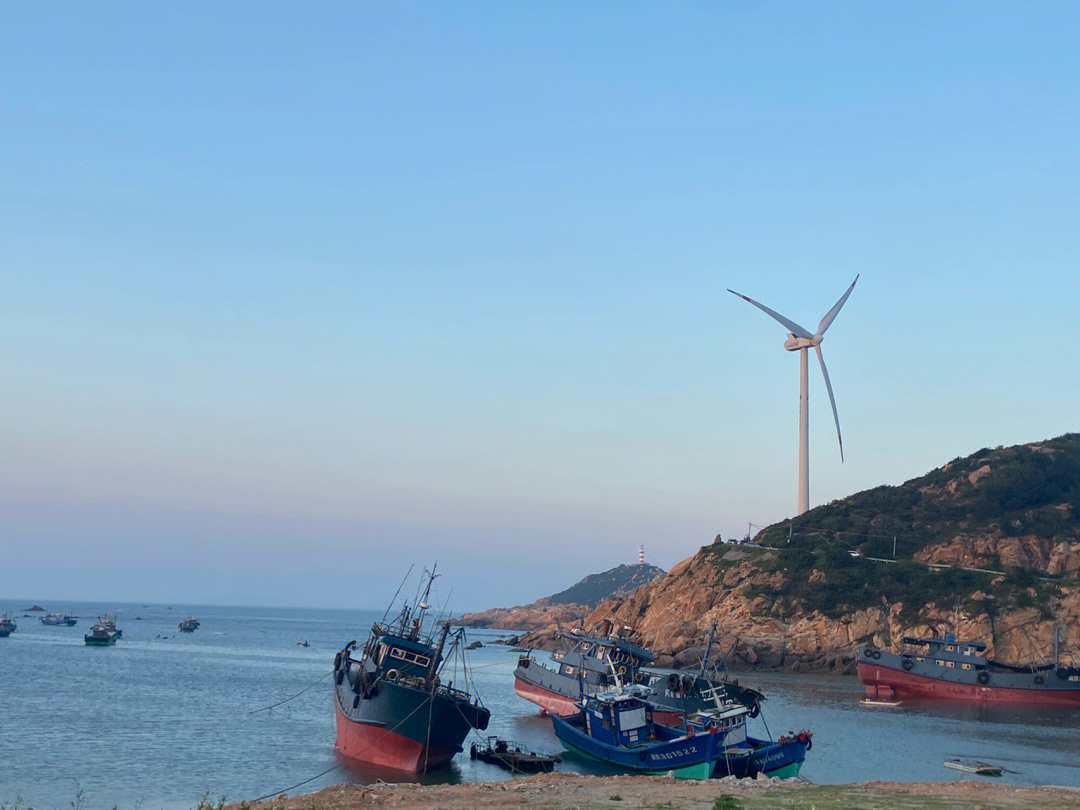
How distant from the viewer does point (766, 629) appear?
120m

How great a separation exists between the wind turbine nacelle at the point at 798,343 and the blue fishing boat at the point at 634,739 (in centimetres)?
8788

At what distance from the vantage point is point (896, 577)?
413 ft

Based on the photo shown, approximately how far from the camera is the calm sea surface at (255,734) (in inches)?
1860

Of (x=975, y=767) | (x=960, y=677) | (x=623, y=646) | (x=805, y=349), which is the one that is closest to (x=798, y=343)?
(x=805, y=349)

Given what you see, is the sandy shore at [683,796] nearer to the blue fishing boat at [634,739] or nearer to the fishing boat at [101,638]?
the blue fishing boat at [634,739]

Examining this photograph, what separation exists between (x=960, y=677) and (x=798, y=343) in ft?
178

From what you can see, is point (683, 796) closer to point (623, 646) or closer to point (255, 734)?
point (255, 734)

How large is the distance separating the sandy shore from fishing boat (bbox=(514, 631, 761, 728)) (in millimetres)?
21356

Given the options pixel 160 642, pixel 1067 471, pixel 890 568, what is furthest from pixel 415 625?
A: pixel 160 642

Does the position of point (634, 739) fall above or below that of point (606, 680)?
below

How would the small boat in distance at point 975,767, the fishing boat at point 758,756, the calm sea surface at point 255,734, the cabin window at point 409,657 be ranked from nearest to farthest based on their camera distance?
the fishing boat at point 758,756 → the calm sea surface at point 255,734 → the small boat in distance at point 975,767 → the cabin window at point 409,657

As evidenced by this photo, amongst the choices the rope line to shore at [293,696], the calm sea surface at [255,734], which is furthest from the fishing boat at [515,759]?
the rope line to shore at [293,696]

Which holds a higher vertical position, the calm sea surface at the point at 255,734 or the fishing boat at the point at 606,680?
the fishing boat at the point at 606,680

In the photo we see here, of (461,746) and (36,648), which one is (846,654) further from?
(36,648)
